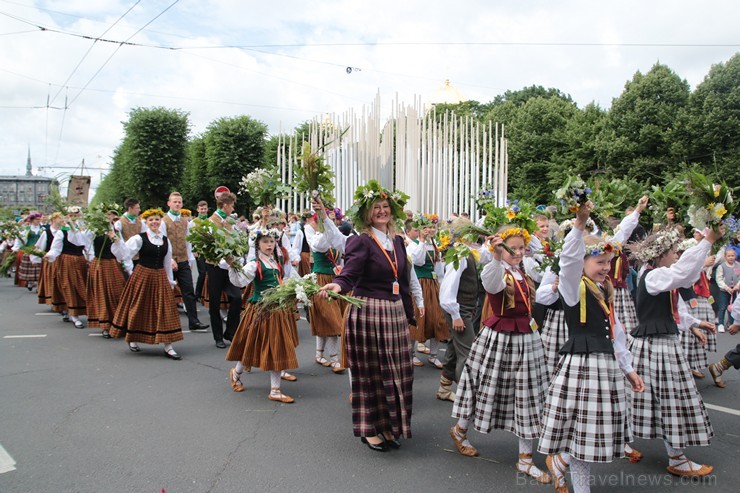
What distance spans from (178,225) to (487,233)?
7287 mm

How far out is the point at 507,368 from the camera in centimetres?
429

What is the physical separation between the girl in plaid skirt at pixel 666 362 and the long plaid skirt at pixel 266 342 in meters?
3.49

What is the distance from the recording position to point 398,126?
1931 centimetres

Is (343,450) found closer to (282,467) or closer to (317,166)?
(282,467)

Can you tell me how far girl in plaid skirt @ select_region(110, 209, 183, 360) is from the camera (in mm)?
7785

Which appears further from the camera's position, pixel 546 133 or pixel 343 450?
pixel 546 133

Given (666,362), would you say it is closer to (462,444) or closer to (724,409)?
(462,444)

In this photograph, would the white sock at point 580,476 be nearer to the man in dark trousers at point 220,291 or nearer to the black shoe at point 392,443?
the black shoe at point 392,443

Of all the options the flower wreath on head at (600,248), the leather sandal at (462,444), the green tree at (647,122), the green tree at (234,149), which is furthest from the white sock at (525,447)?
the green tree at (234,149)

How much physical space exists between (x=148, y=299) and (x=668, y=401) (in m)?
6.69

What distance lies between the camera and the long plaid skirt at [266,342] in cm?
596

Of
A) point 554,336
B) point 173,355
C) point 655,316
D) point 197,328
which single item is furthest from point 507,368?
point 197,328

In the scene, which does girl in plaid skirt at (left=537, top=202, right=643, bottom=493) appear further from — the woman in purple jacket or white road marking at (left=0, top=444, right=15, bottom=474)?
white road marking at (left=0, top=444, right=15, bottom=474)

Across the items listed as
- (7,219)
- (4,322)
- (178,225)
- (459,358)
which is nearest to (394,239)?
(459,358)
